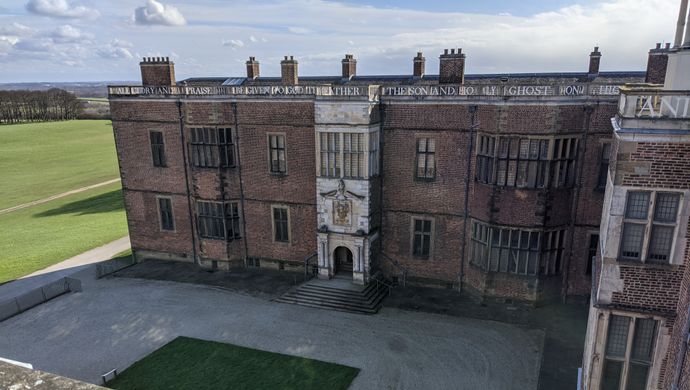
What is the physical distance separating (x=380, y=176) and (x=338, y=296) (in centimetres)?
632

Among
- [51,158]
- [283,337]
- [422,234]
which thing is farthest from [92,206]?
[422,234]

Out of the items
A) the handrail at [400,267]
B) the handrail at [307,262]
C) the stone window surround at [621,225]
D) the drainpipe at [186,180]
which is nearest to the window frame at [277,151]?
the handrail at [307,262]

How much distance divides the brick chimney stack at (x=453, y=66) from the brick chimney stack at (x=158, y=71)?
53.2 ft

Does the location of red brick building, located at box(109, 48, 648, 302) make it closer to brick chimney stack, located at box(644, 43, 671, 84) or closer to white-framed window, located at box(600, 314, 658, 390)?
brick chimney stack, located at box(644, 43, 671, 84)

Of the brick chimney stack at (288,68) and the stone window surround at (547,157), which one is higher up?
the brick chimney stack at (288,68)

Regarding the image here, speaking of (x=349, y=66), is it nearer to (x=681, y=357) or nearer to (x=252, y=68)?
(x=252, y=68)

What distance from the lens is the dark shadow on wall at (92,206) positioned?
42094 millimetres

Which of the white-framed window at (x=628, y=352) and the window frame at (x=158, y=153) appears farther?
the window frame at (x=158, y=153)

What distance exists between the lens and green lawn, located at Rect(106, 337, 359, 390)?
50.6 feet

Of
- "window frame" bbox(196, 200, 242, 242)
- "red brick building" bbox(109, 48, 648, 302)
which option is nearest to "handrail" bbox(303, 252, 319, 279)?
"red brick building" bbox(109, 48, 648, 302)

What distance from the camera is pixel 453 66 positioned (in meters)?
21.8

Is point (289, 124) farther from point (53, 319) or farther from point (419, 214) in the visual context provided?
point (53, 319)

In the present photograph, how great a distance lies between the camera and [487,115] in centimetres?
1914

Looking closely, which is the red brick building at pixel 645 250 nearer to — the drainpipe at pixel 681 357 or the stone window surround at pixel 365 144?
the drainpipe at pixel 681 357
